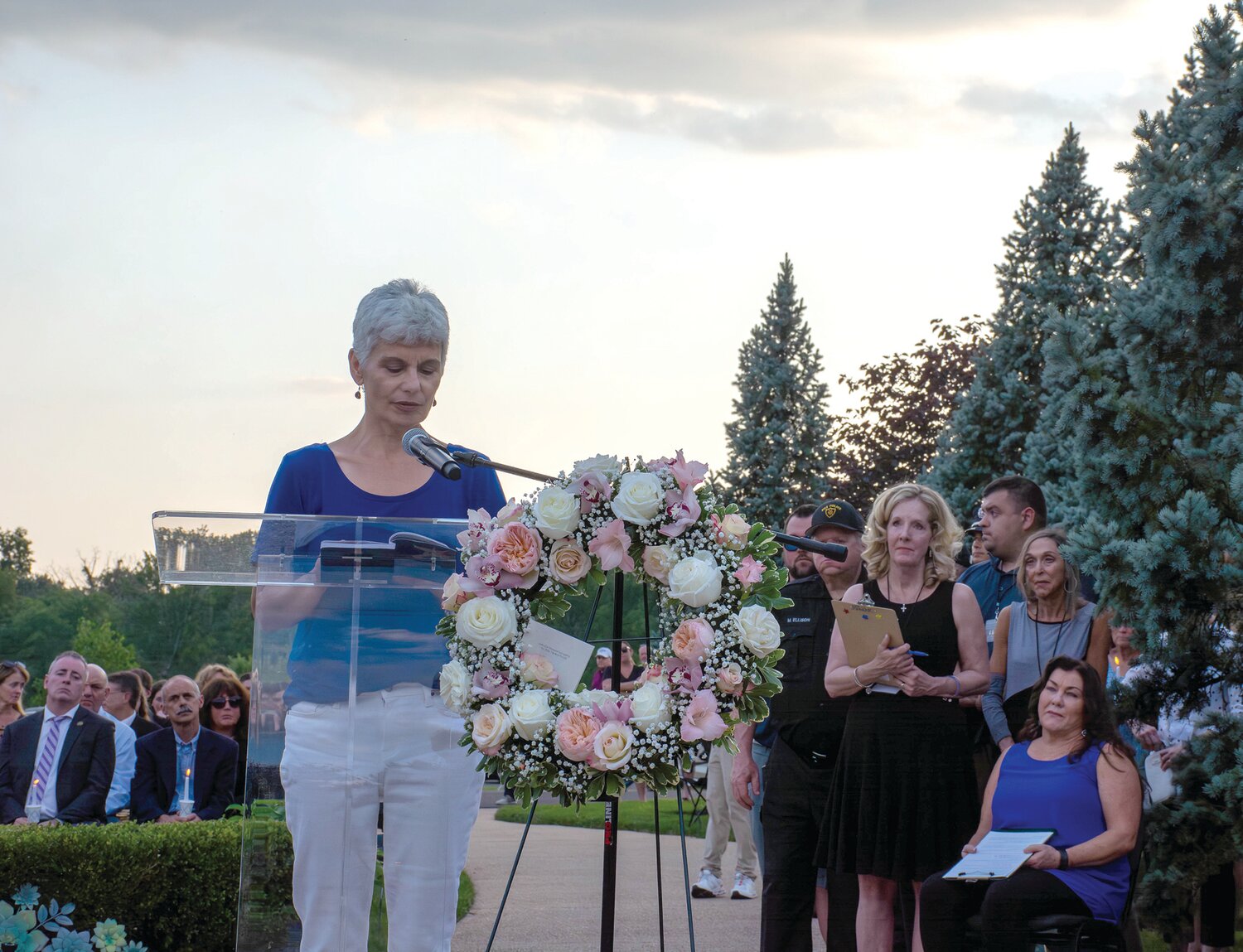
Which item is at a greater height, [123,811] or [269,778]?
[269,778]

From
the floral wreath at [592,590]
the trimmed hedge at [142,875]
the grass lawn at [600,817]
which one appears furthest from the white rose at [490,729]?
the grass lawn at [600,817]

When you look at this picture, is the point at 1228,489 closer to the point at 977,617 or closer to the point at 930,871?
the point at 977,617

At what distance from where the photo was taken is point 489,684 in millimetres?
3213

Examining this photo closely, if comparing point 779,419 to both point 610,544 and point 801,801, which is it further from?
point 610,544

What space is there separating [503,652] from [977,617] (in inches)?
121

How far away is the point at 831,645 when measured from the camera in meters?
5.96

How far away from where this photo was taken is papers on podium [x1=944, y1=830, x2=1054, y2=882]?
5.14 metres

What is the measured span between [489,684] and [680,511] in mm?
640

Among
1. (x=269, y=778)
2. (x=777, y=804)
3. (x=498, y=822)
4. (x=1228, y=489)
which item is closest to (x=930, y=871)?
(x=777, y=804)

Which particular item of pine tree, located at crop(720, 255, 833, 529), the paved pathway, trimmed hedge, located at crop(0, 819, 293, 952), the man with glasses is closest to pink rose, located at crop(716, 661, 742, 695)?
the paved pathway

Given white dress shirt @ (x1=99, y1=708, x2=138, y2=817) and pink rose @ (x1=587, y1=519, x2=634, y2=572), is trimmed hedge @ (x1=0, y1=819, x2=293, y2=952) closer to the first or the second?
white dress shirt @ (x1=99, y1=708, x2=138, y2=817)

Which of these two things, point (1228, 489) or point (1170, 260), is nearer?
point (1228, 489)

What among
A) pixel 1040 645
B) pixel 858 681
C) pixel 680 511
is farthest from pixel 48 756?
pixel 680 511

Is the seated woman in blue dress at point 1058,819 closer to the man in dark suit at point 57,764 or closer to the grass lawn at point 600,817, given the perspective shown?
the man in dark suit at point 57,764
